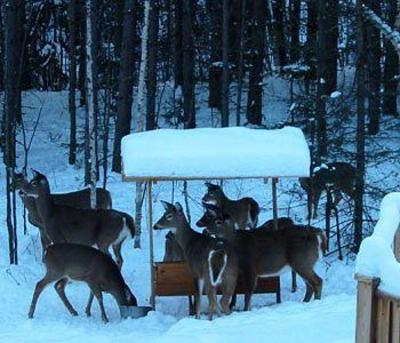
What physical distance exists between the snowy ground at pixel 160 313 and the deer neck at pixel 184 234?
0.97 m

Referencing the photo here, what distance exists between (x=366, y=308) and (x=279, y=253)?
24.9ft

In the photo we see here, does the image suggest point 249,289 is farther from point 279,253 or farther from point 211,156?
point 211,156

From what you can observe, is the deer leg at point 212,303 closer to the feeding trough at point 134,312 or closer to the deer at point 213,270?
the deer at point 213,270

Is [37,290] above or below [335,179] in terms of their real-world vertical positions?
below

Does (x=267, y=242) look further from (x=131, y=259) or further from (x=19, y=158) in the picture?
(x=19, y=158)

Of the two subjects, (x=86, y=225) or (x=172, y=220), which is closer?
(x=172, y=220)

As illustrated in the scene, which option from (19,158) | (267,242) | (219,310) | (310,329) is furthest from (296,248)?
(19,158)

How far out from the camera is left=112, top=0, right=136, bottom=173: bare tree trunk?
22.2 meters

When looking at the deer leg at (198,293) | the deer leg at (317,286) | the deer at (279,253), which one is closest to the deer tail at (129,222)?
the deer at (279,253)

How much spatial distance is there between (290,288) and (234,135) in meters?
2.82

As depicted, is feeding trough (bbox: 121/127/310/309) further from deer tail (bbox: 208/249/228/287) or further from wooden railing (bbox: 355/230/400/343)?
wooden railing (bbox: 355/230/400/343)

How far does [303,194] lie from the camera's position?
19.3 metres

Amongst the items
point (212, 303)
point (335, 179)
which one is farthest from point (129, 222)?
point (335, 179)

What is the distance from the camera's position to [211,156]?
11922 mm
